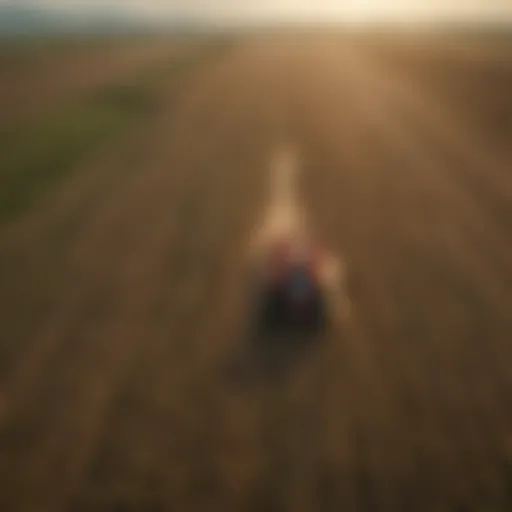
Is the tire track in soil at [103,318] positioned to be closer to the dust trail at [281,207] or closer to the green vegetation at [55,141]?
the dust trail at [281,207]

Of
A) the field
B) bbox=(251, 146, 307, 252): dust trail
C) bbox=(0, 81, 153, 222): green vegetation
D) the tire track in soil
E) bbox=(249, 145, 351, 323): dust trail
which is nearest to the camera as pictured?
the field

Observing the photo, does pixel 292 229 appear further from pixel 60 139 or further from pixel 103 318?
pixel 60 139

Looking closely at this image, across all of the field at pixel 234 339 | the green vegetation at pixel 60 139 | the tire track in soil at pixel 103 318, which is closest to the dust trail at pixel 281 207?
the field at pixel 234 339

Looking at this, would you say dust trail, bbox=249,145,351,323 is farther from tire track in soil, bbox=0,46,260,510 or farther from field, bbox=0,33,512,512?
tire track in soil, bbox=0,46,260,510

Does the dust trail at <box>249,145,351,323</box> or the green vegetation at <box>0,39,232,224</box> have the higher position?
the dust trail at <box>249,145,351,323</box>

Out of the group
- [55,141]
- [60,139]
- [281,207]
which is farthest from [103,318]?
[60,139]

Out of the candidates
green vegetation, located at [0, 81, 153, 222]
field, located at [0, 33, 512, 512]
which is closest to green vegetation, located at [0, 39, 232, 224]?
green vegetation, located at [0, 81, 153, 222]

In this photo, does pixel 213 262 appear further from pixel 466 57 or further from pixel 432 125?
pixel 466 57
